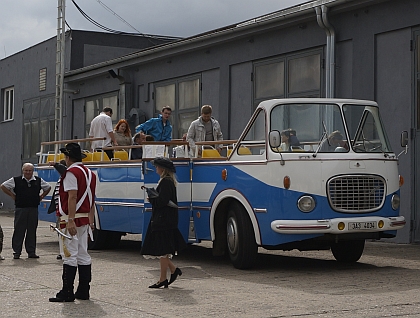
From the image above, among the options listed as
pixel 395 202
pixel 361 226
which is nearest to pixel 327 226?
pixel 361 226

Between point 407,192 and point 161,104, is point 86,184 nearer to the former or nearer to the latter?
point 407,192

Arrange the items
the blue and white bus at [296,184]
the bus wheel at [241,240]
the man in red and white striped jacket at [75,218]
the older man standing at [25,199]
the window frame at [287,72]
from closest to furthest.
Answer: the man in red and white striped jacket at [75,218], the blue and white bus at [296,184], the bus wheel at [241,240], the older man standing at [25,199], the window frame at [287,72]

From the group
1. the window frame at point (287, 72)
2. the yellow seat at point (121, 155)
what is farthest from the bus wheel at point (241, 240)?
the window frame at point (287, 72)

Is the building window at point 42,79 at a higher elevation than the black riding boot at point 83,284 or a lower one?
higher

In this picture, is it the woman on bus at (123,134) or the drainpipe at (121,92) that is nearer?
the woman on bus at (123,134)

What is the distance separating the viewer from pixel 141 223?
14.5 meters

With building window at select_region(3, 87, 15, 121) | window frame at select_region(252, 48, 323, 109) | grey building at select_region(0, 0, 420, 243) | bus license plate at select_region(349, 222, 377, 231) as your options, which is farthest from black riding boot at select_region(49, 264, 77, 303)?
building window at select_region(3, 87, 15, 121)

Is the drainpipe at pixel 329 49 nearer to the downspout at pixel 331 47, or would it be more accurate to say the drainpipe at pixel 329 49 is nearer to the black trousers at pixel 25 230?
the downspout at pixel 331 47

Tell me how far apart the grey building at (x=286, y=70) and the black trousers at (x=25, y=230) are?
673 cm

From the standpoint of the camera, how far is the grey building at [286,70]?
17.0 metres

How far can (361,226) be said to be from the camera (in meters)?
12.0

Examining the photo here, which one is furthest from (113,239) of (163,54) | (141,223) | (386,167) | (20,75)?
(20,75)

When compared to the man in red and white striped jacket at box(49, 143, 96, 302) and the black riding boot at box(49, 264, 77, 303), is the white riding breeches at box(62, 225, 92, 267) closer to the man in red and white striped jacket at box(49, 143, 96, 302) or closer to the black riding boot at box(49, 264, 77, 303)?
the man in red and white striped jacket at box(49, 143, 96, 302)

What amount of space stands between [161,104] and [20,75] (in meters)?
12.0
